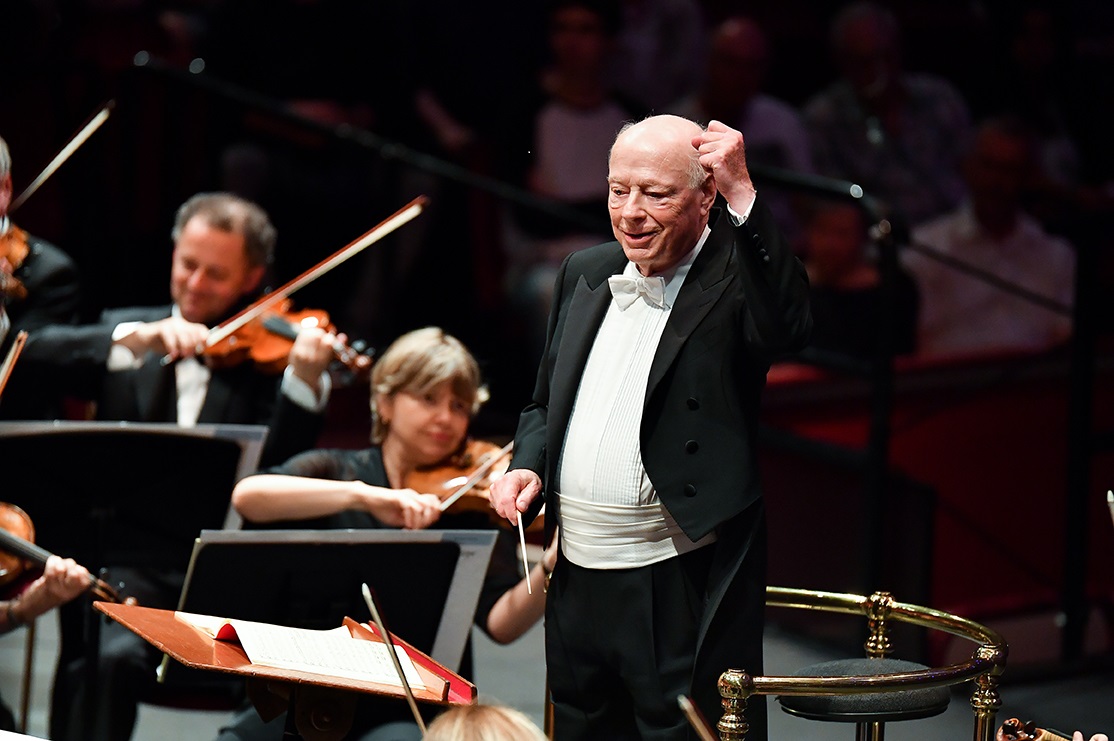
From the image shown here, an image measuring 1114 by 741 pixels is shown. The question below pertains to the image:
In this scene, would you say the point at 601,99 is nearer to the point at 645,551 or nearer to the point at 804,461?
the point at 804,461

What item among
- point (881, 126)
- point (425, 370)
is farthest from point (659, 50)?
point (425, 370)

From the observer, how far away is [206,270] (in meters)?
3.80

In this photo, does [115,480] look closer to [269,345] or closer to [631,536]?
[269,345]

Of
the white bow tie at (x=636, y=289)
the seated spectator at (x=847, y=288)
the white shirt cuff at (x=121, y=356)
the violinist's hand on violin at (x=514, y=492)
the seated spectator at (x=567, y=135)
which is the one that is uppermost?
the seated spectator at (x=567, y=135)

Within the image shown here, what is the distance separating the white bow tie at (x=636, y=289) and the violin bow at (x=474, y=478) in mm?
719

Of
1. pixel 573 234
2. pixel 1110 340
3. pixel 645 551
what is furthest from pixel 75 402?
pixel 1110 340

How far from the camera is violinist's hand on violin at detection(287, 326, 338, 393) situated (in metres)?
3.68

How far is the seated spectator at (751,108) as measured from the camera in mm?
5824

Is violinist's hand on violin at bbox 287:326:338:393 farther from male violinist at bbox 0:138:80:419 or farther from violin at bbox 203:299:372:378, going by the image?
male violinist at bbox 0:138:80:419

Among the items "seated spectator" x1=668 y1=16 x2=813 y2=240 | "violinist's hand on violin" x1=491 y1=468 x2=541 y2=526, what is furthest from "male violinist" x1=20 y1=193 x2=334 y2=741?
"seated spectator" x1=668 y1=16 x2=813 y2=240

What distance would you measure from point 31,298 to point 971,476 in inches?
114

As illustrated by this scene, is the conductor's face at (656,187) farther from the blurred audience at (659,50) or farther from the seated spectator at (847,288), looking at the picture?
the blurred audience at (659,50)

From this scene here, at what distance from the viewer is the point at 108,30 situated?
5340 millimetres

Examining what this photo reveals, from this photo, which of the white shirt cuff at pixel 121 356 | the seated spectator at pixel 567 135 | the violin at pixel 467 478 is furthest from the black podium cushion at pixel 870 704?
the seated spectator at pixel 567 135
